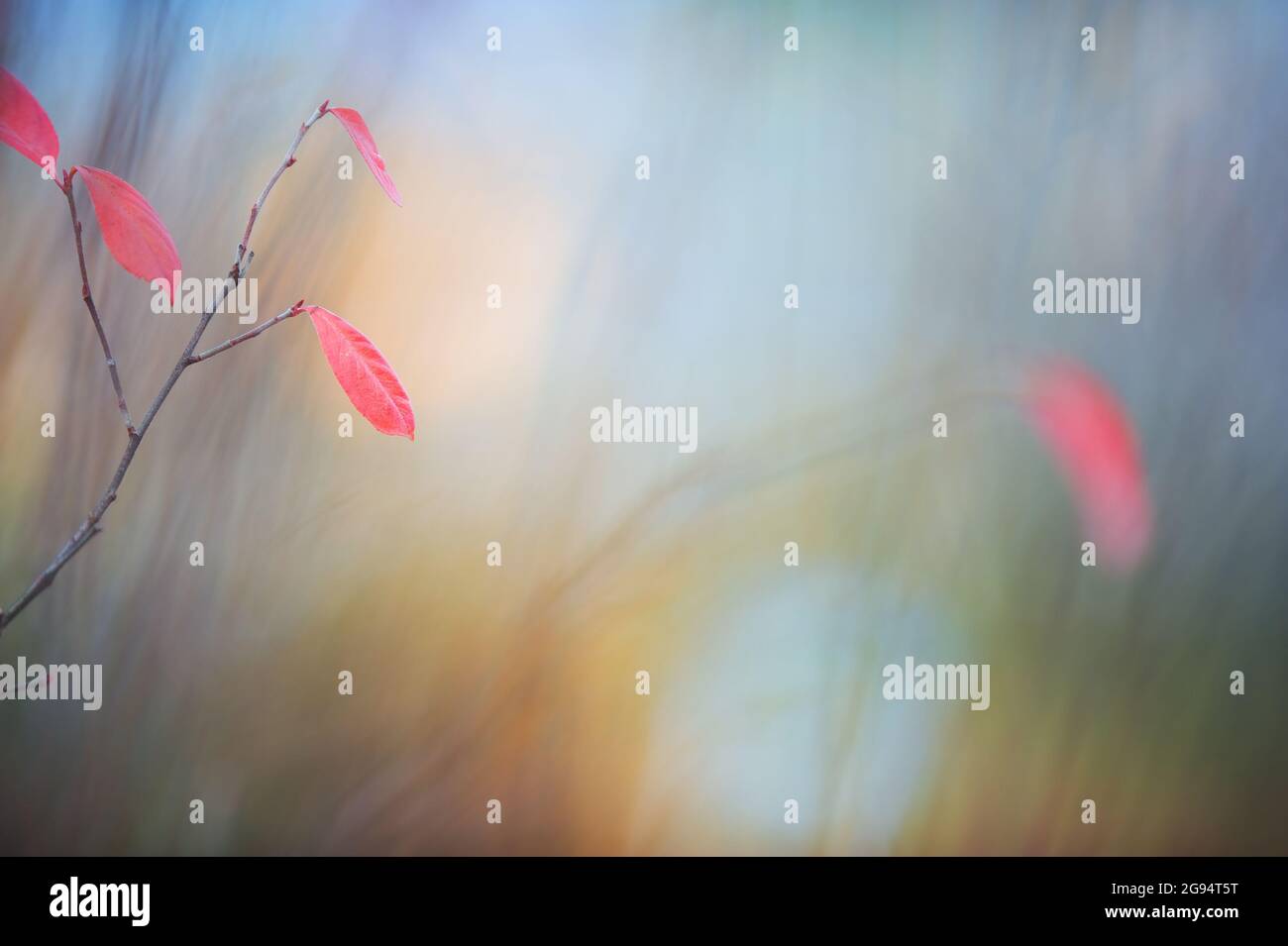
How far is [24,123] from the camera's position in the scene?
3.16 feet

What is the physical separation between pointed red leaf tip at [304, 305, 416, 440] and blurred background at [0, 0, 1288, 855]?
0.51 m

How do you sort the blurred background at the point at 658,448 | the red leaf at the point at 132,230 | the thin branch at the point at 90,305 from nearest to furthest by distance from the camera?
the thin branch at the point at 90,305
the red leaf at the point at 132,230
the blurred background at the point at 658,448

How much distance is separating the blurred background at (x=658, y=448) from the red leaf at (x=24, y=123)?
630 mm

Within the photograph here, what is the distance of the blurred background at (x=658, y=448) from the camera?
160cm

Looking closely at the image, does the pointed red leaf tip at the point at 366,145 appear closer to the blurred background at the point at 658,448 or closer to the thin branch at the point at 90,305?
the thin branch at the point at 90,305

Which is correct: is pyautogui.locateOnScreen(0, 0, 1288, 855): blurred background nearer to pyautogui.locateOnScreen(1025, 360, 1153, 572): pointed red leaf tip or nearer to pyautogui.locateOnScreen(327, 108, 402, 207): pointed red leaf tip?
pyautogui.locateOnScreen(1025, 360, 1153, 572): pointed red leaf tip

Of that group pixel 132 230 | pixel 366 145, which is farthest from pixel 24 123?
pixel 366 145

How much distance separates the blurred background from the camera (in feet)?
5.26

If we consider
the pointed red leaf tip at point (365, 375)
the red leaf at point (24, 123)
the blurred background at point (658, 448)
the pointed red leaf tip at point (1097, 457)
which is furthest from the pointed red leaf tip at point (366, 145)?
the pointed red leaf tip at point (1097, 457)

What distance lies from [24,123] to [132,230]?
147 mm

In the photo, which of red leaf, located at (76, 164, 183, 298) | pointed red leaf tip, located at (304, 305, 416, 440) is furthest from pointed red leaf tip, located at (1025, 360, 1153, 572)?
red leaf, located at (76, 164, 183, 298)

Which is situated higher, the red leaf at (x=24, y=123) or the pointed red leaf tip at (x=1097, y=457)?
the red leaf at (x=24, y=123)
